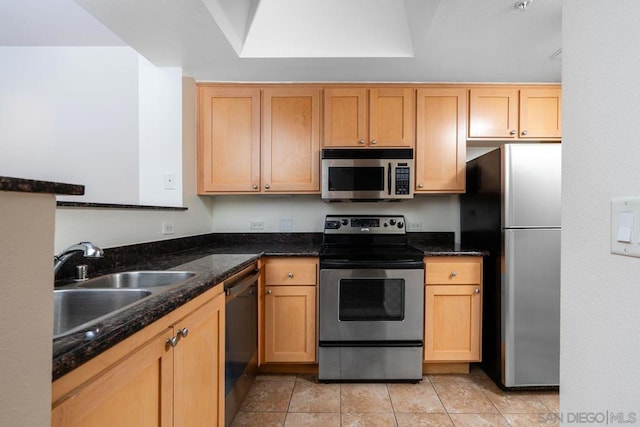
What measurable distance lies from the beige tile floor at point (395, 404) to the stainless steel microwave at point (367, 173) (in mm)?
1368

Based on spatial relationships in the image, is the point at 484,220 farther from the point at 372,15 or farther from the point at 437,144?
the point at 372,15

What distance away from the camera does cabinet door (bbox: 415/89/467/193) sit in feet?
7.91

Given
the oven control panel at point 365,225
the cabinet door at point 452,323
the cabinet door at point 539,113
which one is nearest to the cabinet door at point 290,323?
the oven control panel at point 365,225

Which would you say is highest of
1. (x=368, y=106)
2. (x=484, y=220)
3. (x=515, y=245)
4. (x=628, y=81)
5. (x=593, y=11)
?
(x=368, y=106)

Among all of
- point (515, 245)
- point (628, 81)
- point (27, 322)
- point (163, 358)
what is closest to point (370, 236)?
point (515, 245)

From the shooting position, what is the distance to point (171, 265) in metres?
1.61

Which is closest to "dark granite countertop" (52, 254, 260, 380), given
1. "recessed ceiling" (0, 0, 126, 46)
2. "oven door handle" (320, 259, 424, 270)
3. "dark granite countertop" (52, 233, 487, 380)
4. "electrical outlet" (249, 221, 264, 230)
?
"dark granite countertop" (52, 233, 487, 380)

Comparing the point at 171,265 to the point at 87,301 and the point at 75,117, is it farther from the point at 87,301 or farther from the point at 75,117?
the point at 75,117

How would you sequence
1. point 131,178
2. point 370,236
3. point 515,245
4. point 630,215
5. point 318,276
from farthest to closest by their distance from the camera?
point 370,236 → point 131,178 → point 318,276 → point 515,245 → point 630,215

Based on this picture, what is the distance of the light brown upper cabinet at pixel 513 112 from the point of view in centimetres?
240

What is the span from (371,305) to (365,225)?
73 centimetres

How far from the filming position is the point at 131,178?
92.5 inches

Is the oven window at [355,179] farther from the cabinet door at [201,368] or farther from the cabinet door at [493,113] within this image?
the cabinet door at [201,368]

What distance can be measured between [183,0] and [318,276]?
1786 millimetres
